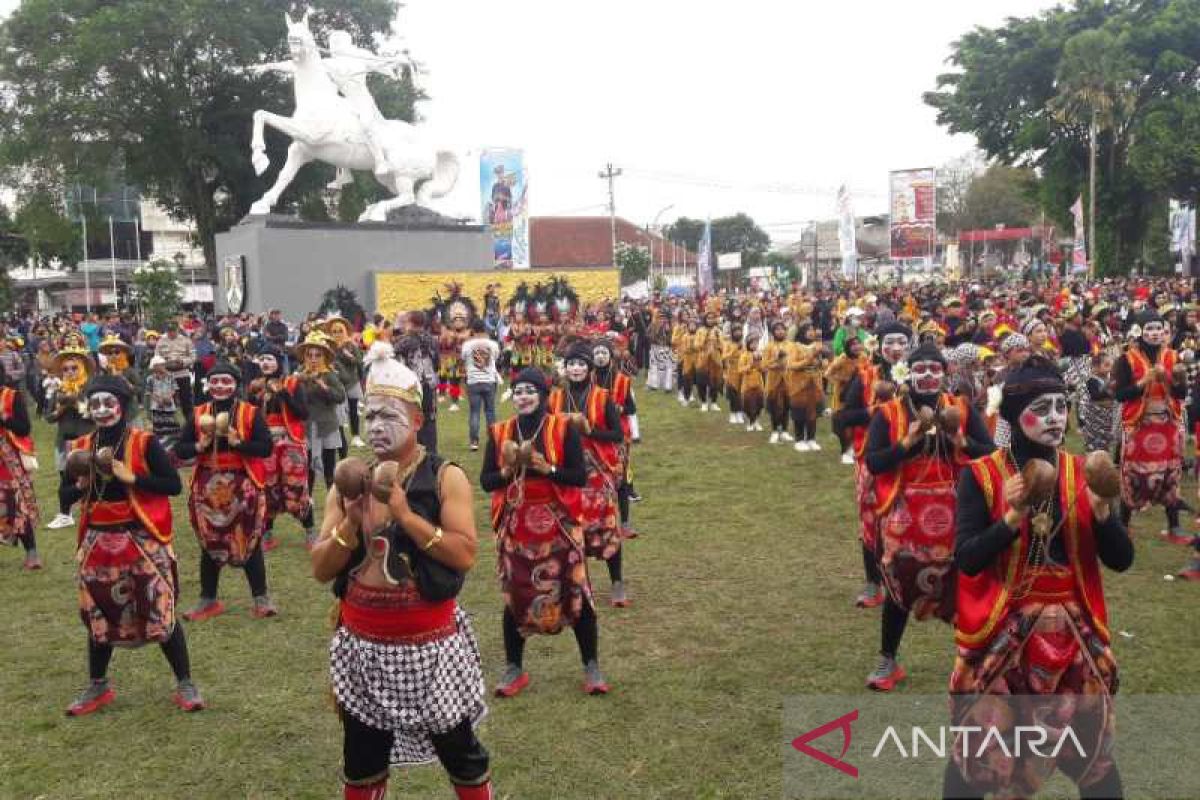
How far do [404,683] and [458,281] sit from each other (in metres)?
24.4

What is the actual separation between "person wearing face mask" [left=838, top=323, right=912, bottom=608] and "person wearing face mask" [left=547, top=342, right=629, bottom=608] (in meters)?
1.64

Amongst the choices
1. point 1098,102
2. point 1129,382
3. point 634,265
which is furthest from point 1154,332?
point 634,265

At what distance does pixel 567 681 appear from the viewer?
592cm

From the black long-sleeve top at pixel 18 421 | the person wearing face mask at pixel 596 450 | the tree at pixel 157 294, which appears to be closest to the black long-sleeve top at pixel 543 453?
the person wearing face mask at pixel 596 450

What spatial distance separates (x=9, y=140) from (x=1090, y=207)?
38.0 meters

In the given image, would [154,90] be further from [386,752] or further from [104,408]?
[386,752]

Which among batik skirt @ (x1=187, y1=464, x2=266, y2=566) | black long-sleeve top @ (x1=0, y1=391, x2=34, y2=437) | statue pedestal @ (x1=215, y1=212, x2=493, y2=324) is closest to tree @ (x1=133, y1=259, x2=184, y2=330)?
statue pedestal @ (x1=215, y1=212, x2=493, y2=324)

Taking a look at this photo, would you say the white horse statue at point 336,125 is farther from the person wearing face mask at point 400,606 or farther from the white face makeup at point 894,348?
the person wearing face mask at point 400,606

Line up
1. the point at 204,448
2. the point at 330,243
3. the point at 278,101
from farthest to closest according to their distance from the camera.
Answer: the point at 278,101
the point at 330,243
the point at 204,448

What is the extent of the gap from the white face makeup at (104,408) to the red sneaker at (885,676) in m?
4.45

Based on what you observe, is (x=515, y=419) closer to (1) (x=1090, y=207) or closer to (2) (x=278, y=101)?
(2) (x=278, y=101)

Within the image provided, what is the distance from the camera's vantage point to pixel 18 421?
314 inches

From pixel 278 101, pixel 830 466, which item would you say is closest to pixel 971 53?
pixel 278 101

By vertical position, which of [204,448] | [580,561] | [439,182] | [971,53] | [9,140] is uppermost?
[971,53]
